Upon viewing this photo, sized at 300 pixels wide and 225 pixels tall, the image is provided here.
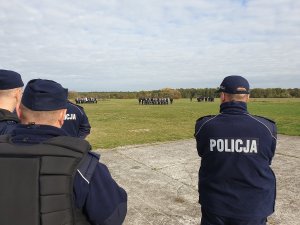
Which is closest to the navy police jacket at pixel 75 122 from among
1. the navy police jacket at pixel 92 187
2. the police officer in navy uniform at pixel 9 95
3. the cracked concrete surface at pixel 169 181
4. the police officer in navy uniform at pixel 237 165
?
the cracked concrete surface at pixel 169 181

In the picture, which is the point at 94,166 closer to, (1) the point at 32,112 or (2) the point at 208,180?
(1) the point at 32,112

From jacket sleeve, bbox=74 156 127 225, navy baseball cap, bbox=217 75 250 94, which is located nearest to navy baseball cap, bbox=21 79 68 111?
jacket sleeve, bbox=74 156 127 225

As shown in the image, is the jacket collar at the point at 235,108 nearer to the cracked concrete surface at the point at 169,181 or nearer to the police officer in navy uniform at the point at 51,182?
the police officer in navy uniform at the point at 51,182

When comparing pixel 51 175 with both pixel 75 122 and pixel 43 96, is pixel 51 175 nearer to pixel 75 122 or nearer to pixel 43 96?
pixel 43 96

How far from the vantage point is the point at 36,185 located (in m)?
1.92

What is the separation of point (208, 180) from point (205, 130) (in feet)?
1.67

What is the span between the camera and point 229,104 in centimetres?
319

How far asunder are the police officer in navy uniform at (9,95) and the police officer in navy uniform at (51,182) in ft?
5.10

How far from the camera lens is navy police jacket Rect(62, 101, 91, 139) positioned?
5660mm

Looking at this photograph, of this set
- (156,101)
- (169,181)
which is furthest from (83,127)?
(156,101)

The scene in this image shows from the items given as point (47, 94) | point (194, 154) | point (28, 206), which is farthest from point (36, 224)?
point (194, 154)

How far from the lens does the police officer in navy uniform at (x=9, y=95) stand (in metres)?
3.51

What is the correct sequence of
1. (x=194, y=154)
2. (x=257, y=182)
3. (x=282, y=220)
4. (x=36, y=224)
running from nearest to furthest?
(x=36, y=224) → (x=257, y=182) → (x=282, y=220) → (x=194, y=154)

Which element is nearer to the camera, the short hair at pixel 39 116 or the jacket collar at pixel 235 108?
the short hair at pixel 39 116
